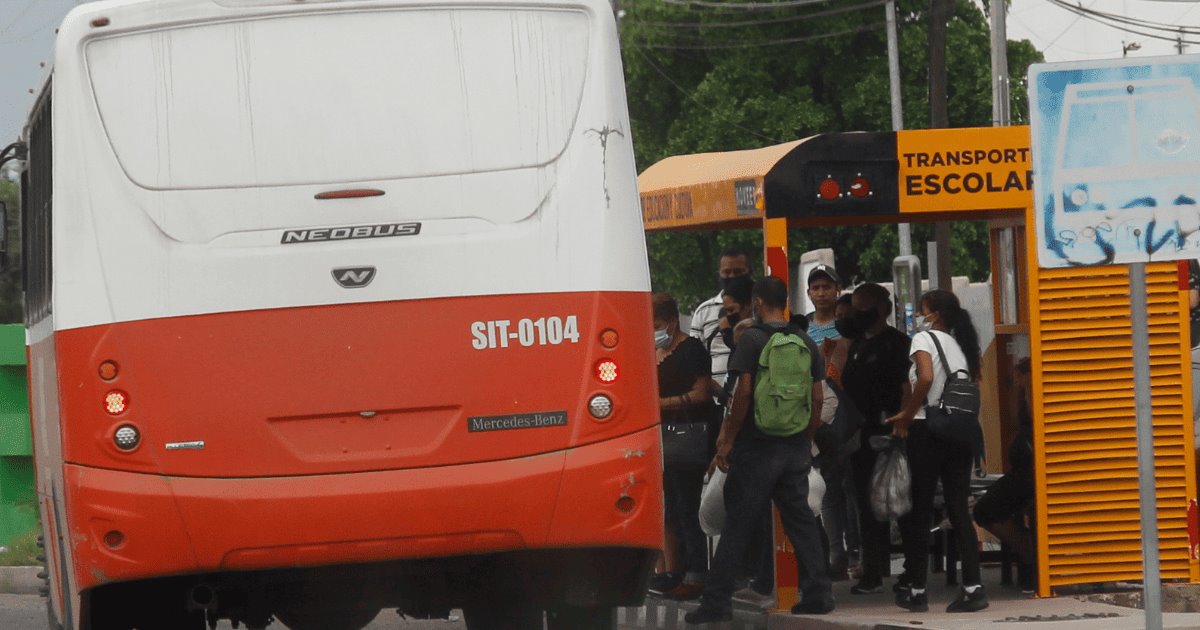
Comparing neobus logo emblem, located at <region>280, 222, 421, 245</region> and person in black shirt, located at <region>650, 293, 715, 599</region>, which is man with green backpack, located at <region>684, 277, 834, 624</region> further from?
neobus logo emblem, located at <region>280, 222, 421, 245</region>

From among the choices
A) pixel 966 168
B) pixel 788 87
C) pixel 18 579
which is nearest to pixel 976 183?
pixel 966 168

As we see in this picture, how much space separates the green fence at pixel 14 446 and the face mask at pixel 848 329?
24.6 ft

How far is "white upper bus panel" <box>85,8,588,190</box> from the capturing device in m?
7.91

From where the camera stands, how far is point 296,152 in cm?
793

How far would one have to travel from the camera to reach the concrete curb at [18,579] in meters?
16.0

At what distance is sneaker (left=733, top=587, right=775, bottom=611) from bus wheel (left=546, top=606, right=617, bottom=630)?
2985 millimetres

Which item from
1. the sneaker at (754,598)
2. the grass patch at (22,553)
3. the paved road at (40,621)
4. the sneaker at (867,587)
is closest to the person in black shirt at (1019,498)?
the sneaker at (867,587)

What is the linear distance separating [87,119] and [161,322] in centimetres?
83

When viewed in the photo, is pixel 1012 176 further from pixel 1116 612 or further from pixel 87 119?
pixel 87 119

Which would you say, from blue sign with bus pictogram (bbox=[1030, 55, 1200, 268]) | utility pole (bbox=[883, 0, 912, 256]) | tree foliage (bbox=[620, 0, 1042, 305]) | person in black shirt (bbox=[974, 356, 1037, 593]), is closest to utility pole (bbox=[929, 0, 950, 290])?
utility pole (bbox=[883, 0, 912, 256])

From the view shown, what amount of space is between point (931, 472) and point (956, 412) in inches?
17.0

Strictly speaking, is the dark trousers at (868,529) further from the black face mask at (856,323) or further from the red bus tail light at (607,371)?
the red bus tail light at (607,371)

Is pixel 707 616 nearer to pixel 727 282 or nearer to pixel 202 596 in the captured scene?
pixel 727 282

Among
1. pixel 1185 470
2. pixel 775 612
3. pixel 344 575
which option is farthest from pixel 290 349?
pixel 1185 470
